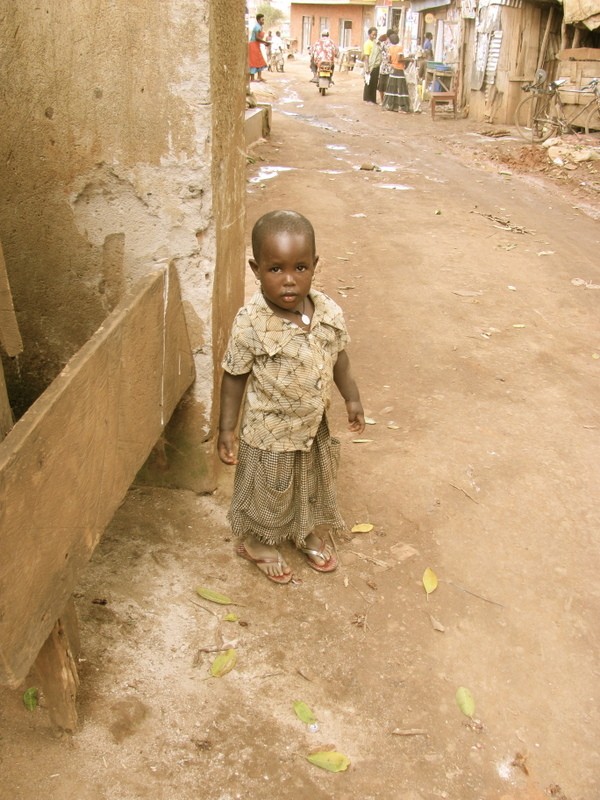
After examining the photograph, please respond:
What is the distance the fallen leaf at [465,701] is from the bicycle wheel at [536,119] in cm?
1255

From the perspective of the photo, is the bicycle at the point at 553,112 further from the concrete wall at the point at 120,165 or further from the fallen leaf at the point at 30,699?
the fallen leaf at the point at 30,699

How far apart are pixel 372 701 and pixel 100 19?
7.33 feet

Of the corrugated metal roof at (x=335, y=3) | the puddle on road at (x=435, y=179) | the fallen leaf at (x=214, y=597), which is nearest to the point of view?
the fallen leaf at (x=214, y=597)

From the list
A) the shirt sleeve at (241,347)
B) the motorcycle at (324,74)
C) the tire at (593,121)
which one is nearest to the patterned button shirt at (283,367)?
the shirt sleeve at (241,347)

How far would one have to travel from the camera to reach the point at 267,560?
248 cm

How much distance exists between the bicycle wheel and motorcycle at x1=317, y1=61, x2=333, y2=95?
8199mm

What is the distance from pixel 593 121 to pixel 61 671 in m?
13.0

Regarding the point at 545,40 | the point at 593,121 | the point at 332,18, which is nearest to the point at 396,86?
the point at 545,40

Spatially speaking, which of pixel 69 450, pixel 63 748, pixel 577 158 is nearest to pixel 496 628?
pixel 63 748

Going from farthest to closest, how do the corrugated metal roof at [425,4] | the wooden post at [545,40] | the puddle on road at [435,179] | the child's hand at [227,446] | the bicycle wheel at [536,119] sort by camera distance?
the corrugated metal roof at [425,4] → the wooden post at [545,40] → the bicycle wheel at [536,119] → the puddle on road at [435,179] → the child's hand at [227,446]

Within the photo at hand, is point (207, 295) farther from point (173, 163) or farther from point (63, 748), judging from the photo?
point (63, 748)

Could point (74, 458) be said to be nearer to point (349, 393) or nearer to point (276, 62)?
A: point (349, 393)

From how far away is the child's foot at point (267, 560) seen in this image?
2.46m

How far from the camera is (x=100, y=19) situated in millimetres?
2121
